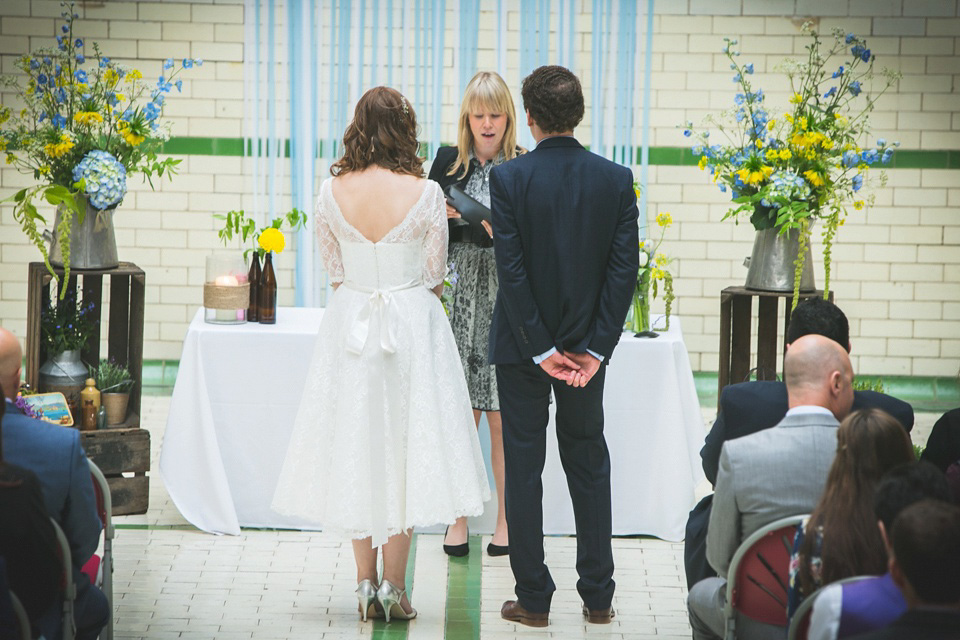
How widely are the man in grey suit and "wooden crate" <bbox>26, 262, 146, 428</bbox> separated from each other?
8.90 feet

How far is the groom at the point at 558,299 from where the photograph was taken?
11.2ft

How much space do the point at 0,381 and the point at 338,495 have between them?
1138mm

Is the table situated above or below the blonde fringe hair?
below

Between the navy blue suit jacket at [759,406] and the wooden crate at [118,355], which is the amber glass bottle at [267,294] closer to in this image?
the wooden crate at [118,355]

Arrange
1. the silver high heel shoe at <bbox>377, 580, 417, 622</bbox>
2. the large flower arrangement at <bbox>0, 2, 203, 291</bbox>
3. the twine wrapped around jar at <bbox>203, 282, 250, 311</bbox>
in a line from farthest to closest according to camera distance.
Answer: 1. the twine wrapped around jar at <bbox>203, 282, 250, 311</bbox>
2. the large flower arrangement at <bbox>0, 2, 203, 291</bbox>
3. the silver high heel shoe at <bbox>377, 580, 417, 622</bbox>

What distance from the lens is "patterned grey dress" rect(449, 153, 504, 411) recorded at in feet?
14.3

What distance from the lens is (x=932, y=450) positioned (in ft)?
9.50

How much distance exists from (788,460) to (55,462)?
63.9 inches

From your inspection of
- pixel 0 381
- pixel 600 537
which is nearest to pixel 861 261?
pixel 600 537

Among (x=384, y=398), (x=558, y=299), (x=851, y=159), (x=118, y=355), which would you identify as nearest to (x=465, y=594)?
(x=384, y=398)

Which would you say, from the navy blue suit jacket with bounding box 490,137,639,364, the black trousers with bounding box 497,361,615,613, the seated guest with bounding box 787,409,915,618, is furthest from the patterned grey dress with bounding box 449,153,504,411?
the seated guest with bounding box 787,409,915,618

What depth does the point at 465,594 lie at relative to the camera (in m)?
4.00

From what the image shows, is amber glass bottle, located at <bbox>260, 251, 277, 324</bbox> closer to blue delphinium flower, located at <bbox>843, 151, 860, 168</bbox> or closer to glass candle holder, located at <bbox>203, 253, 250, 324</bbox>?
glass candle holder, located at <bbox>203, 253, 250, 324</bbox>

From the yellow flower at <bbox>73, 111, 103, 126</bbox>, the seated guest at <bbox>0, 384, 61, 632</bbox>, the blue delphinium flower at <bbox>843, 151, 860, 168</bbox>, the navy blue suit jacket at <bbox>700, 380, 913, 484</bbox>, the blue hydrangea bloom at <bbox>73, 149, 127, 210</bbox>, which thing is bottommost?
the seated guest at <bbox>0, 384, 61, 632</bbox>
